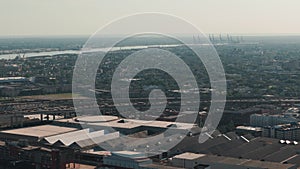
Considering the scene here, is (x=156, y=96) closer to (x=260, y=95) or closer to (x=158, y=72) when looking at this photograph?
(x=260, y=95)

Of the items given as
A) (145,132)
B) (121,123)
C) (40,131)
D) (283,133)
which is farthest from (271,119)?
(40,131)

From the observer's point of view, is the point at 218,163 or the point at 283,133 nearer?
the point at 218,163

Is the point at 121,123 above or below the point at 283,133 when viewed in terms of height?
above

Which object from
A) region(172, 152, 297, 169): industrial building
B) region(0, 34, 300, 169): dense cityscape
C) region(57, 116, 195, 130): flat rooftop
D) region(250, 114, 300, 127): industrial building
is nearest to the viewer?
region(172, 152, 297, 169): industrial building

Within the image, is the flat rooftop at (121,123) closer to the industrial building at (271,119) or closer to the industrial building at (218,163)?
the industrial building at (271,119)

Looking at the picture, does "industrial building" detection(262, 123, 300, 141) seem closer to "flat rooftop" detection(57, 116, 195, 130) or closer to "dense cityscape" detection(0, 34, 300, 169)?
"dense cityscape" detection(0, 34, 300, 169)

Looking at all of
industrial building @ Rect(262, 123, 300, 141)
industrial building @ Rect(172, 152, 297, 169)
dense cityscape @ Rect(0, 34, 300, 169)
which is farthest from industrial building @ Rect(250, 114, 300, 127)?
industrial building @ Rect(172, 152, 297, 169)

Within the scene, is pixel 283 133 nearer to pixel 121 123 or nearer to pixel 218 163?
pixel 121 123

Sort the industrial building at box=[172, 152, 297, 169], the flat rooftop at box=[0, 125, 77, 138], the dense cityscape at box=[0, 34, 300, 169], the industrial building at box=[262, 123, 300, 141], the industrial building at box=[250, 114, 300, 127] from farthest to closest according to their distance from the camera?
the industrial building at box=[250, 114, 300, 127]
the industrial building at box=[262, 123, 300, 141]
the flat rooftop at box=[0, 125, 77, 138]
the dense cityscape at box=[0, 34, 300, 169]
the industrial building at box=[172, 152, 297, 169]
